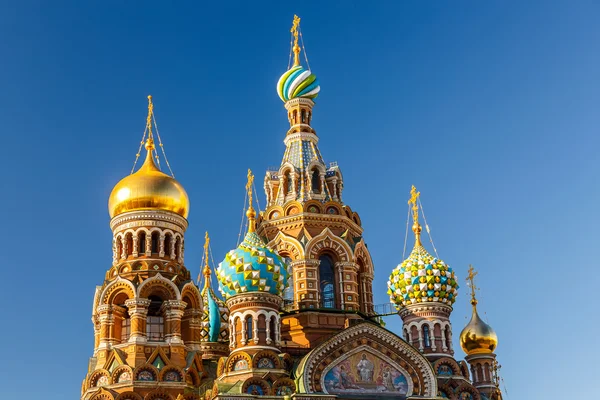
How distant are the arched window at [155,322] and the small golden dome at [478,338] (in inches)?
391

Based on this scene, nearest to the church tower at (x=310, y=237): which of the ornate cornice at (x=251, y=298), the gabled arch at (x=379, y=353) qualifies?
the gabled arch at (x=379, y=353)

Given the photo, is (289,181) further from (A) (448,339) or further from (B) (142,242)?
(A) (448,339)

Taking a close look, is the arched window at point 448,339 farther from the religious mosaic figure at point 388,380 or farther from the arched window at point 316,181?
the arched window at point 316,181

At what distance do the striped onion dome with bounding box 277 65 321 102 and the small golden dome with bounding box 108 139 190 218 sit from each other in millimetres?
5430

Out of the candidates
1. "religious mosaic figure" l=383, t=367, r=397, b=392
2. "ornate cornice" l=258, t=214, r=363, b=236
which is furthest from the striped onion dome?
"religious mosaic figure" l=383, t=367, r=397, b=392

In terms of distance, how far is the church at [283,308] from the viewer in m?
26.1

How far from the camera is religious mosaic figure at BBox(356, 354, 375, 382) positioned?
26188 millimetres

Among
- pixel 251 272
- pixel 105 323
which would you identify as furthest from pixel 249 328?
pixel 105 323

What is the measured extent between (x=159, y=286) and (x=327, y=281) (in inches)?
199

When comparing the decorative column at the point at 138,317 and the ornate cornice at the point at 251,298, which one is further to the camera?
the decorative column at the point at 138,317

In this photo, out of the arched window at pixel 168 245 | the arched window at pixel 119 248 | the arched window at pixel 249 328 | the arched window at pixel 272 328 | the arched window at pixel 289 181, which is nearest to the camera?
the arched window at pixel 249 328

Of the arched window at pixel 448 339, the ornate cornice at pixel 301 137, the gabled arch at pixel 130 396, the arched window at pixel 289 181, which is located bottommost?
the gabled arch at pixel 130 396

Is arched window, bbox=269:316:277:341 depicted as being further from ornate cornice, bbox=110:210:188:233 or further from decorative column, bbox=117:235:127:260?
decorative column, bbox=117:235:127:260

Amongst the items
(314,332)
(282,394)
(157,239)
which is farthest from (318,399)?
(157,239)
